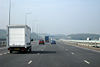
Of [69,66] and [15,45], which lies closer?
[69,66]

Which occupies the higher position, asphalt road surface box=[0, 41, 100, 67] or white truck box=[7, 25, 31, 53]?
white truck box=[7, 25, 31, 53]

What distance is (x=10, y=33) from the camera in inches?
1069

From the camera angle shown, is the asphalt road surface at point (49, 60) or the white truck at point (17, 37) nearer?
the asphalt road surface at point (49, 60)

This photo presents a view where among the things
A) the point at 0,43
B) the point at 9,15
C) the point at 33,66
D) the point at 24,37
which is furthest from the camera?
the point at 0,43

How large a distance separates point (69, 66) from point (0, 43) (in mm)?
37424

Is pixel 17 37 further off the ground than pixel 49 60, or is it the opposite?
pixel 17 37

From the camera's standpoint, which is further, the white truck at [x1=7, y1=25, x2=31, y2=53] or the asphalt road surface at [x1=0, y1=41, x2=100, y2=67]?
the white truck at [x1=7, y1=25, x2=31, y2=53]

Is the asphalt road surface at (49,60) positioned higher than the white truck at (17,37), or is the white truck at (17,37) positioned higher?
the white truck at (17,37)

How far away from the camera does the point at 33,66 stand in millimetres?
13922

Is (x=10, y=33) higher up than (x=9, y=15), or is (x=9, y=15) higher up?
(x=9, y=15)

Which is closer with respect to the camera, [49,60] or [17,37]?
[49,60]

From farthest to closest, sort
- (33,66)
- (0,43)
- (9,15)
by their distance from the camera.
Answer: (0,43) < (9,15) < (33,66)

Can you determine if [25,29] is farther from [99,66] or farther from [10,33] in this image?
[99,66]

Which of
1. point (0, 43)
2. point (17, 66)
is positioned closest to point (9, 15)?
point (0, 43)
